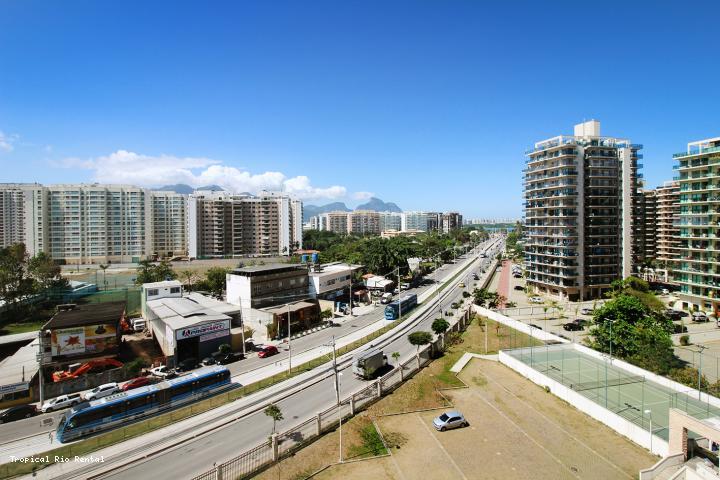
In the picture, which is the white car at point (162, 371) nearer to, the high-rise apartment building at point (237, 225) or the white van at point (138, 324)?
the white van at point (138, 324)

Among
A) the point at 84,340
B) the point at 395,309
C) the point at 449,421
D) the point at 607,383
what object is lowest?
the point at 449,421

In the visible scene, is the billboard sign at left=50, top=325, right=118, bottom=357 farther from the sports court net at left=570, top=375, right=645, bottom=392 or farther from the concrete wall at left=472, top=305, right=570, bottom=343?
the concrete wall at left=472, top=305, right=570, bottom=343

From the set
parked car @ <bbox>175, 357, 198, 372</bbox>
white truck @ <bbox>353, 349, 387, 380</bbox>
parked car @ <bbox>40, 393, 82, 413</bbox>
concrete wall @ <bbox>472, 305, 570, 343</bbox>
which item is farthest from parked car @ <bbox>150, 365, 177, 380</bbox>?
concrete wall @ <bbox>472, 305, 570, 343</bbox>

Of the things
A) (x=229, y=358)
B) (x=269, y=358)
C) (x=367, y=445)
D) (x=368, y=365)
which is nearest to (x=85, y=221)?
(x=229, y=358)

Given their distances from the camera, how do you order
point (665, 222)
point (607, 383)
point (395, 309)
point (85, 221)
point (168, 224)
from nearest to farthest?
1. point (607, 383)
2. point (395, 309)
3. point (665, 222)
4. point (85, 221)
5. point (168, 224)

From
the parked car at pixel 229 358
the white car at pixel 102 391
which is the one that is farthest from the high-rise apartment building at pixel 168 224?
the white car at pixel 102 391

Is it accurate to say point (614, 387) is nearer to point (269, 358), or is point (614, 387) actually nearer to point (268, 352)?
point (269, 358)
